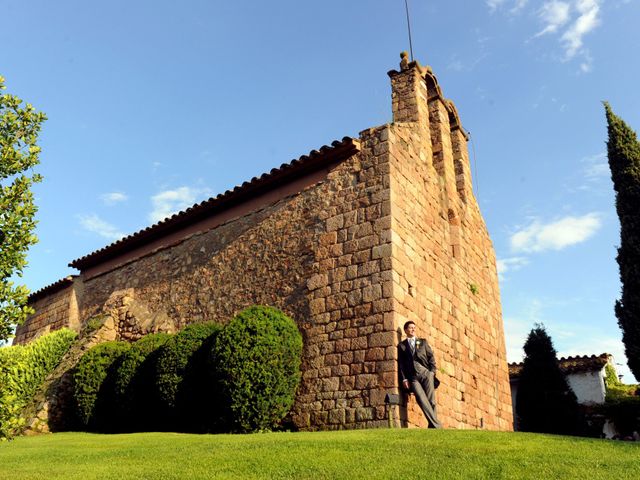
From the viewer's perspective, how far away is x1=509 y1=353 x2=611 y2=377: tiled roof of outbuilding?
2056 centimetres

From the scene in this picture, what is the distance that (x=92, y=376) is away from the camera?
473 inches

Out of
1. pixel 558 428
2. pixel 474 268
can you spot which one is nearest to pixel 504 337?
pixel 474 268

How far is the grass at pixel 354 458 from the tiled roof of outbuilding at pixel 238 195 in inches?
202

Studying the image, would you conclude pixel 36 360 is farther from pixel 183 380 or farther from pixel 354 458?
pixel 354 458

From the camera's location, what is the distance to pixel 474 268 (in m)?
13.5

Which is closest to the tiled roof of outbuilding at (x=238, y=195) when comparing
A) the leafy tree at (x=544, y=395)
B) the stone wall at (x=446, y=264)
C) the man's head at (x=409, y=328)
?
the stone wall at (x=446, y=264)

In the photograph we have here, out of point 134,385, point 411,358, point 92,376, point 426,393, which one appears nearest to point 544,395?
point 426,393

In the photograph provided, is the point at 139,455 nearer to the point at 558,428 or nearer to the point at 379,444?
the point at 379,444

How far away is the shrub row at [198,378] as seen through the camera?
9.10 meters

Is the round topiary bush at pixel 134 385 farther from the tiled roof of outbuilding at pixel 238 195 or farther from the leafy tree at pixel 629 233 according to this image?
the leafy tree at pixel 629 233

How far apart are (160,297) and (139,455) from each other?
21.7 ft

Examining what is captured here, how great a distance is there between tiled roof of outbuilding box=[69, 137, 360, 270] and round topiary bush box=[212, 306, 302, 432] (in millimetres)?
2985

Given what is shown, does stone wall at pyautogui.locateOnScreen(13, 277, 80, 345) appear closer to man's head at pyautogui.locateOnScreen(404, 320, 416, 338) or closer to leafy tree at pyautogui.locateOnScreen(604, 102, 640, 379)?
man's head at pyautogui.locateOnScreen(404, 320, 416, 338)

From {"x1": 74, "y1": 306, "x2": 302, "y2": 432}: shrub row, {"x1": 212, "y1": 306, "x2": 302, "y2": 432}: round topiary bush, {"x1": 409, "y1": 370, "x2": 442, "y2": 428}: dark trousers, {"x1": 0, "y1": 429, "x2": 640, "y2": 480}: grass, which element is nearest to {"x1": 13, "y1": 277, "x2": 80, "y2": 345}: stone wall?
{"x1": 74, "y1": 306, "x2": 302, "y2": 432}: shrub row
